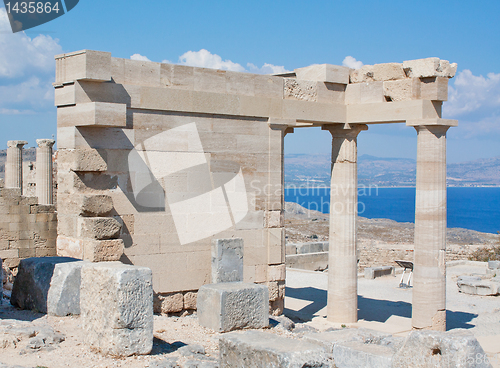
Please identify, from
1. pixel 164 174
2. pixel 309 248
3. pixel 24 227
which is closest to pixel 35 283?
pixel 24 227

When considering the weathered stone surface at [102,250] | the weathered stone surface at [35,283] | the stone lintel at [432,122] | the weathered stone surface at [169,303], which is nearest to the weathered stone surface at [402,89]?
the stone lintel at [432,122]

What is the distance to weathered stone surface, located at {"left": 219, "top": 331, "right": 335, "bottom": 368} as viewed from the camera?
212 inches

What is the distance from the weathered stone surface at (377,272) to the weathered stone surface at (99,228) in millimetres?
13509

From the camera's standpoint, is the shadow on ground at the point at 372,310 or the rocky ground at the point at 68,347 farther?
the shadow on ground at the point at 372,310

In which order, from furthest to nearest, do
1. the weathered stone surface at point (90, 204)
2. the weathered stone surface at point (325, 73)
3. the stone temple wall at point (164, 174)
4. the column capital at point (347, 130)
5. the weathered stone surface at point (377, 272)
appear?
the weathered stone surface at point (377, 272), the column capital at point (347, 130), the weathered stone surface at point (325, 73), the stone temple wall at point (164, 174), the weathered stone surface at point (90, 204)

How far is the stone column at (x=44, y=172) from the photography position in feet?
66.8

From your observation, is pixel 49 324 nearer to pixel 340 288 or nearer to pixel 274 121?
pixel 274 121

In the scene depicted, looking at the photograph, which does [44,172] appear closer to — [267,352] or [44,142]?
[44,142]

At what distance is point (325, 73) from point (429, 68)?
6.84 ft

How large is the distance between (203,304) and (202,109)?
12.0 feet

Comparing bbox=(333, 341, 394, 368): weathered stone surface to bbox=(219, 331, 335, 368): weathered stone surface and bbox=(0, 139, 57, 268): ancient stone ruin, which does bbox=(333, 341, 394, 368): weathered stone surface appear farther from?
bbox=(0, 139, 57, 268): ancient stone ruin

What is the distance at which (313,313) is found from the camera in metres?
13.8

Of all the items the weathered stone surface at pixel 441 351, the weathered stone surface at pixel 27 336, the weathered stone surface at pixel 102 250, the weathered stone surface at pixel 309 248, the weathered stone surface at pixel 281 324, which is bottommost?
the weathered stone surface at pixel 309 248

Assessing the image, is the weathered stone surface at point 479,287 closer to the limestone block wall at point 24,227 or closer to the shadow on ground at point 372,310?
the shadow on ground at point 372,310
